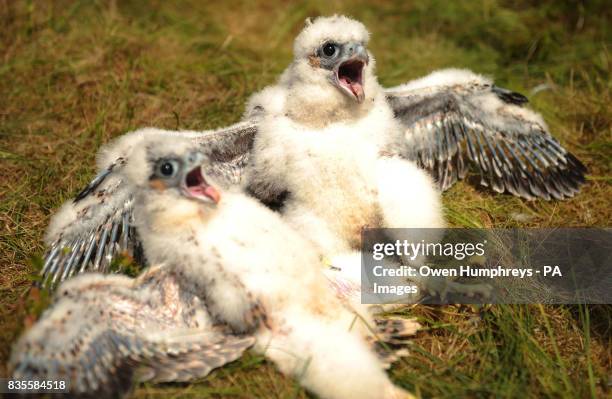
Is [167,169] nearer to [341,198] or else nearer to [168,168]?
[168,168]

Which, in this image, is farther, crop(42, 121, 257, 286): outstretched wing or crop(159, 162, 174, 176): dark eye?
crop(42, 121, 257, 286): outstretched wing

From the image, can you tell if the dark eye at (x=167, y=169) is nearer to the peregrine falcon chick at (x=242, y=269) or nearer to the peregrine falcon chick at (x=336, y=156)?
the peregrine falcon chick at (x=242, y=269)

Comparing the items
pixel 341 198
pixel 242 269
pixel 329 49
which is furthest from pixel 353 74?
pixel 242 269

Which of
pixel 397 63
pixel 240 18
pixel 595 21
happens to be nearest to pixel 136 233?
pixel 397 63

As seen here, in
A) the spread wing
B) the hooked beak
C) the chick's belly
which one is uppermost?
the hooked beak

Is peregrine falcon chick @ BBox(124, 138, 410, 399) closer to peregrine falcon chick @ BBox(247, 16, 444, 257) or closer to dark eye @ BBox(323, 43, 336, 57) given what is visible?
peregrine falcon chick @ BBox(247, 16, 444, 257)

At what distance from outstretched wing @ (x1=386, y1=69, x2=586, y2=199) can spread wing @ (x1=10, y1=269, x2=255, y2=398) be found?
1.92 meters

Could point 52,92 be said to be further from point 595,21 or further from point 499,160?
point 595,21

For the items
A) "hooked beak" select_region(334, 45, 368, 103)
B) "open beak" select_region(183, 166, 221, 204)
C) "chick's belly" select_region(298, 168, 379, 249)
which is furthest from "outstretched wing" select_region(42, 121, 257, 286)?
"hooked beak" select_region(334, 45, 368, 103)

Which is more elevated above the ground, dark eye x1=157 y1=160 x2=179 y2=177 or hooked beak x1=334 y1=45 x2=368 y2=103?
hooked beak x1=334 y1=45 x2=368 y2=103

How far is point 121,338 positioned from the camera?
2688 mm

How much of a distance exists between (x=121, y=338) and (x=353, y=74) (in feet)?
6.52

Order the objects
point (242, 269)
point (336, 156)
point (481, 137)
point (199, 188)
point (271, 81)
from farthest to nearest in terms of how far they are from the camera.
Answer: point (271, 81), point (481, 137), point (336, 156), point (199, 188), point (242, 269)

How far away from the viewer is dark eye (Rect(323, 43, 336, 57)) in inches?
135
